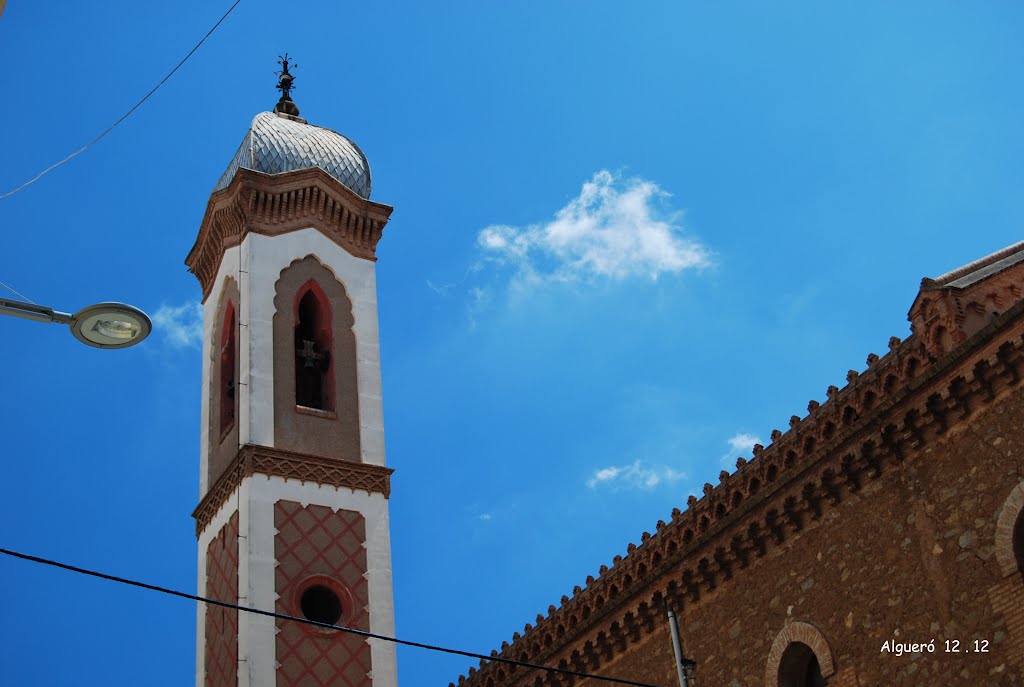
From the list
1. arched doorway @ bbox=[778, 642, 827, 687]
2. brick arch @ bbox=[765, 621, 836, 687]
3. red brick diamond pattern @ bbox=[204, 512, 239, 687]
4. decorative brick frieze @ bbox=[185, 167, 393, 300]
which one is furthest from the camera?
decorative brick frieze @ bbox=[185, 167, 393, 300]

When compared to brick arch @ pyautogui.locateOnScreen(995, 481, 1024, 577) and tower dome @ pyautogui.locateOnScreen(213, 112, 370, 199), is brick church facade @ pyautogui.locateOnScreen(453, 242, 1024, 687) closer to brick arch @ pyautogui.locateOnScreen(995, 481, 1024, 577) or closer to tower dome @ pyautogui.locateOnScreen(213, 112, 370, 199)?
brick arch @ pyautogui.locateOnScreen(995, 481, 1024, 577)

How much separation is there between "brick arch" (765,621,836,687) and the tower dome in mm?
13261

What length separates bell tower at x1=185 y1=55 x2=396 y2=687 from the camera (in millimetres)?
20000

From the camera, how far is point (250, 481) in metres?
20.5

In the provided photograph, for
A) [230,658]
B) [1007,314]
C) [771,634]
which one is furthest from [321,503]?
[1007,314]

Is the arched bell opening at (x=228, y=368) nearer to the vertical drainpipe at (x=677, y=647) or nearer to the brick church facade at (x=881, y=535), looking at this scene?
the brick church facade at (x=881, y=535)

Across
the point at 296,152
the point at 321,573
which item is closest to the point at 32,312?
the point at 321,573

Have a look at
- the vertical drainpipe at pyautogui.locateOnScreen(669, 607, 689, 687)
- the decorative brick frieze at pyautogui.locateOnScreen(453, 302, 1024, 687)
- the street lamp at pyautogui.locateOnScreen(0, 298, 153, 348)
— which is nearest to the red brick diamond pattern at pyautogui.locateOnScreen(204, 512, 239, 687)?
the decorative brick frieze at pyautogui.locateOnScreen(453, 302, 1024, 687)

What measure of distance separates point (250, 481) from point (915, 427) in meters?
11.1

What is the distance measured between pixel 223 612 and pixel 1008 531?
41.3 ft

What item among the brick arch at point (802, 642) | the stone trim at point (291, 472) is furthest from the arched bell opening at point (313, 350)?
the brick arch at point (802, 642)

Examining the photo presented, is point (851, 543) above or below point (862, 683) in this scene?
above

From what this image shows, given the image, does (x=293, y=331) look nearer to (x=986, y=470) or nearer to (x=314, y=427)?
(x=314, y=427)

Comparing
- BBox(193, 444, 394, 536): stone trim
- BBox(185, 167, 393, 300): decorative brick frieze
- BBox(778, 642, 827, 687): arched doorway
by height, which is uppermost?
BBox(185, 167, 393, 300): decorative brick frieze
